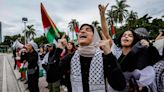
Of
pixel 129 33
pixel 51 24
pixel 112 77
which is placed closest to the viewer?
pixel 112 77

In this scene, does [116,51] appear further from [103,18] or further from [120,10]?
[120,10]

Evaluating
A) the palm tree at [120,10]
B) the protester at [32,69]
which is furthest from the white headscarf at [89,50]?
the palm tree at [120,10]

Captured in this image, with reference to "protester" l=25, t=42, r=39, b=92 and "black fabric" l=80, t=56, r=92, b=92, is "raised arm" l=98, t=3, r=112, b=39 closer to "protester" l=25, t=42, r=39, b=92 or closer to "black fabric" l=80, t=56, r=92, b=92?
"black fabric" l=80, t=56, r=92, b=92

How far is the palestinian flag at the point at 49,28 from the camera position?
4810 millimetres

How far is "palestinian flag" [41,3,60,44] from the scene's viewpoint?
15.8 feet

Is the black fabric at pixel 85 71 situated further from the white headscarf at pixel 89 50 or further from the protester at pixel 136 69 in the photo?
the protester at pixel 136 69

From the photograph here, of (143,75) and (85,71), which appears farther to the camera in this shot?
(143,75)

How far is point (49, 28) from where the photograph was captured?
495 centimetres

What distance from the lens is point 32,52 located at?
815 centimetres

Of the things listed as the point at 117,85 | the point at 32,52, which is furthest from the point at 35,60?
the point at 117,85

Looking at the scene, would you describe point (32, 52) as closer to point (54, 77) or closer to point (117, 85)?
point (54, 77)

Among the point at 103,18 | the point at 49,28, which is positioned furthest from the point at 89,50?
the point at 49,28

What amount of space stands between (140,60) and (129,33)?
425 mm

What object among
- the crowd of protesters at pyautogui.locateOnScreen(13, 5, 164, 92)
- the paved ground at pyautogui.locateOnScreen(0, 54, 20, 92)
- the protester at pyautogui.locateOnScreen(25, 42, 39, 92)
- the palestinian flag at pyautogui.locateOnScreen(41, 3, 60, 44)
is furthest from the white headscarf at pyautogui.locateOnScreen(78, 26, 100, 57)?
the paved ground at pyautogui.locateOnScreen(0, 54, 20, 92)
